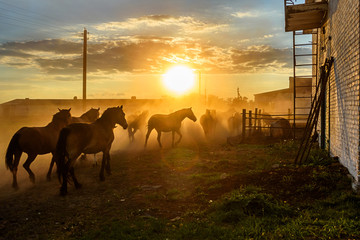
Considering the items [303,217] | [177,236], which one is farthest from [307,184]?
[177,236]

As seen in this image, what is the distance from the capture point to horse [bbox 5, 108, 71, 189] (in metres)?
8.71

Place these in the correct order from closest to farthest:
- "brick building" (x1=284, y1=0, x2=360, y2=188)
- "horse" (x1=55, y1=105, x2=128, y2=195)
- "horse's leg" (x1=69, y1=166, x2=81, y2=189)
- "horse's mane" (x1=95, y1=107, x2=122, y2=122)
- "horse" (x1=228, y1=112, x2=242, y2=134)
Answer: "brick building" (x1=284, y1=0, x2=360, y2=188)
"horse" (x1=55, y1=105, x2=128, y2=195)
"horse's leg" (x1=69, y1=166, x2=81, y2=189)
"horse's mane" (x1=95, y1=107, x2=122, y2=122)
"horse" (x1=228, y1=112, x2=242, y2=134)

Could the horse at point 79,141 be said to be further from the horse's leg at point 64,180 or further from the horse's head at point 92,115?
the horse's head at point 92,115

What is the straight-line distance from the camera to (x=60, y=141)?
793 centimetres

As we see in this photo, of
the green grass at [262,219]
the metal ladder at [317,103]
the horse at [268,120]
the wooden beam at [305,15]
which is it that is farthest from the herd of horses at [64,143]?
the horse at [268,120]

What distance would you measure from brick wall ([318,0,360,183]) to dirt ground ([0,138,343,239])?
3.64 feet

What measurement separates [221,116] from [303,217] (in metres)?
28.7

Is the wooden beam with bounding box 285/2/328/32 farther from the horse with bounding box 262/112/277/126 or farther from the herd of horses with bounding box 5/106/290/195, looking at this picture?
the herd of horses with bounding box 5/106/290/195

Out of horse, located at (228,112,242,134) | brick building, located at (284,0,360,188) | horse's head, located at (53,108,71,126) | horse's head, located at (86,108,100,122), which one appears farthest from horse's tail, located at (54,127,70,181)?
horse, located at (228,112,242,134)

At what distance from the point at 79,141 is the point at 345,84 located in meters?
7.84

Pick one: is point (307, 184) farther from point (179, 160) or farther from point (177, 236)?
point (179, 160)

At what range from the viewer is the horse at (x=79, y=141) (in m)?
7.90

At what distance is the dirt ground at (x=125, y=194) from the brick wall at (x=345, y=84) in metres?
1.11

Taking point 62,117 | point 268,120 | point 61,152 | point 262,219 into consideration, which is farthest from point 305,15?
point 268,120
